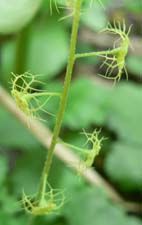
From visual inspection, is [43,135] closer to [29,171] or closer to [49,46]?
[29,171]

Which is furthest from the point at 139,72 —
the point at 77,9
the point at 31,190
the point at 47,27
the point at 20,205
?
the point at 77,9

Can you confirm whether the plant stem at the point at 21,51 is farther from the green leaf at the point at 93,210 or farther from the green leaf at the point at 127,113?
the green leaf at the point at 93,210

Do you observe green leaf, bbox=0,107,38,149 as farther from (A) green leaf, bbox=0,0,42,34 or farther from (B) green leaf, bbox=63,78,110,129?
(A) green leaf, bbox=0,0,42,34

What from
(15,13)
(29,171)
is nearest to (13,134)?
(29,171)

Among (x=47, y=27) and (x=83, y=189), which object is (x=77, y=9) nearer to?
(x=83, y=189)

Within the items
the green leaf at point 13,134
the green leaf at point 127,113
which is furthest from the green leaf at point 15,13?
the green leaf at point 127,113

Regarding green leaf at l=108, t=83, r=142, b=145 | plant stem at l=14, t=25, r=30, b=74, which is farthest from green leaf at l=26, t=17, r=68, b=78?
green leaf at l=108, t=83, r=142, b=145

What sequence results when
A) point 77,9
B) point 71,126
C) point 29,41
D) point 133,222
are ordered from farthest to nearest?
point 29,41 < point 71,126 < point 133,222 < point 77,9
